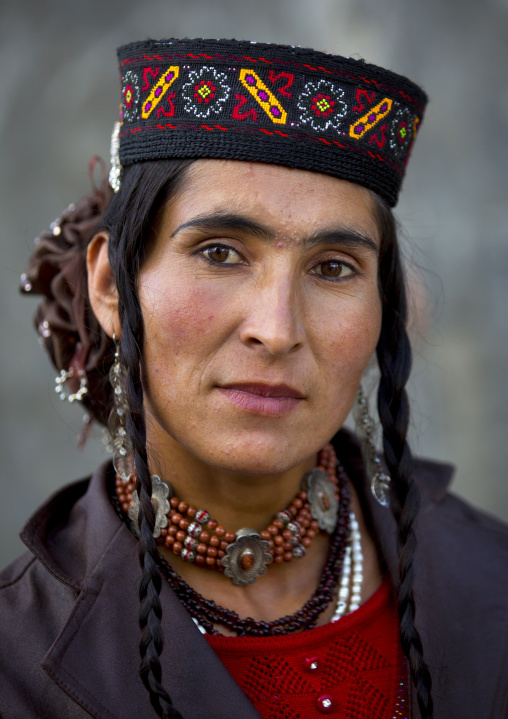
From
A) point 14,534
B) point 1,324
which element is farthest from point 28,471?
point 1,324

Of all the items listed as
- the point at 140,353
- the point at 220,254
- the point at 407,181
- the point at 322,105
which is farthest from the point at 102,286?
the point at 407,181

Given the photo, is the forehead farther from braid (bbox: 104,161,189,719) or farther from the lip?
the lip

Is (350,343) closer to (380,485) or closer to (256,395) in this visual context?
(256,395)

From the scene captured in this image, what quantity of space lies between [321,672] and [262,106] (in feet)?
4.70

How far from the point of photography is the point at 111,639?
171cm

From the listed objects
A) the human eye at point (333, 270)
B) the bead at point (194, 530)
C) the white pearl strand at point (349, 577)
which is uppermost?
the human eye at point (333, 270)

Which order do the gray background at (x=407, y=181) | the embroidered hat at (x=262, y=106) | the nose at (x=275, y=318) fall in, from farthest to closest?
the gray background at (x=407, y=181), the embroidered hat at (x=262, y=106), the nose at (x=275, y=318)

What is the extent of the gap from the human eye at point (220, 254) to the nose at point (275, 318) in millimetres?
101

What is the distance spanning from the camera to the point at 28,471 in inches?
153

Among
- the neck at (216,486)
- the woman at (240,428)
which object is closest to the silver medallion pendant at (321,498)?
the woman at (240,428)

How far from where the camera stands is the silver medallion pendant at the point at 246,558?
76.2 inches

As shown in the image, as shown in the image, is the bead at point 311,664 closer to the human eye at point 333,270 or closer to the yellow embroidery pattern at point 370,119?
the human eye at point 333,270

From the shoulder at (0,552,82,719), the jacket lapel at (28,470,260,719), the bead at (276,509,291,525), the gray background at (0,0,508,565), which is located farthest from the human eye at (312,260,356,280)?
the gray background at (0,0,508,565)

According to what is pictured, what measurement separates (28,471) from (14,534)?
36 cm
